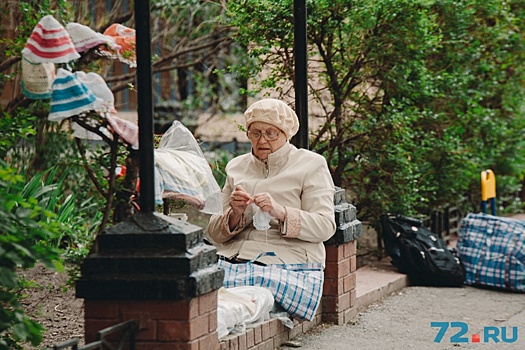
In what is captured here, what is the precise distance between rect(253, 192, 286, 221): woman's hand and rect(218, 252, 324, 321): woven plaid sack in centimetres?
32

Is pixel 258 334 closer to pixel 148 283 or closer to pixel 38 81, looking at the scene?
pixel 148 283

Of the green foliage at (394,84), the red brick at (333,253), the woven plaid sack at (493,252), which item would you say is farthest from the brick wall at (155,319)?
the woven plaid sack at (493,252)

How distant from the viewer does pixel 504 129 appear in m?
11.0

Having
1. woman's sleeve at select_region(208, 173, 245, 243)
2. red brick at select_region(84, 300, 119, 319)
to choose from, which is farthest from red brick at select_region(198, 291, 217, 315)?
woman's sleeve at select_region(208, 173, 245, 243)

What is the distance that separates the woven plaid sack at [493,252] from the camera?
8492mm

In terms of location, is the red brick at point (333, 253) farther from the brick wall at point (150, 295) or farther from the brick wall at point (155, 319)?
the brick wall at point (155, 319)

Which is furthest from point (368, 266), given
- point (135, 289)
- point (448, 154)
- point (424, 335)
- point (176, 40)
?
point (176, 40)

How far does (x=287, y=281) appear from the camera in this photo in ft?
19.4

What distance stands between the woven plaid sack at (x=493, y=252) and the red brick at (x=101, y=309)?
15.6 ft

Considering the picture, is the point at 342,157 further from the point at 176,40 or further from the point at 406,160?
the point at 176,40

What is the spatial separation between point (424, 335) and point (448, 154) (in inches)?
148

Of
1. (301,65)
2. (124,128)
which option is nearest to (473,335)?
(301,65)

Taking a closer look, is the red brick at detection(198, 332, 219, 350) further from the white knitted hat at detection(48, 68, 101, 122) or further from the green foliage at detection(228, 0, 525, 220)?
the green foliage at detection(228, 0, 525, 220)

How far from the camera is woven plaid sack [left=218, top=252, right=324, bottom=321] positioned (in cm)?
587
